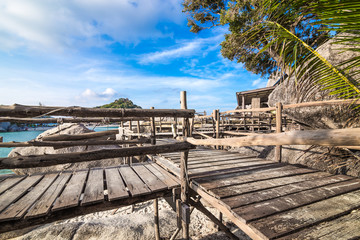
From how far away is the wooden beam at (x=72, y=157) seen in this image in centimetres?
166

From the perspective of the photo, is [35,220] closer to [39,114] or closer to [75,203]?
[75,203]

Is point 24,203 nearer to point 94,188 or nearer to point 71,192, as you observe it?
point 71,192

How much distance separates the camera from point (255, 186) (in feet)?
7.48

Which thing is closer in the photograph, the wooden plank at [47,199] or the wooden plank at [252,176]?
the wooden plank at [47,199]

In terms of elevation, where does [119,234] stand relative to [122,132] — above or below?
below

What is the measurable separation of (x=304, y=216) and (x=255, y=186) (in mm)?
692

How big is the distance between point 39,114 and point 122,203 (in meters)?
1.59

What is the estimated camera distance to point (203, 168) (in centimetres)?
314

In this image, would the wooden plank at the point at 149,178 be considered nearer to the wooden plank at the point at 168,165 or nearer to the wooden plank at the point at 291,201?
the wooden plank at the point at 168,165

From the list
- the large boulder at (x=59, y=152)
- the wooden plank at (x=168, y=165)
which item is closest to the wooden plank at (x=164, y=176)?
the wooden plank at (x=168, y=165)

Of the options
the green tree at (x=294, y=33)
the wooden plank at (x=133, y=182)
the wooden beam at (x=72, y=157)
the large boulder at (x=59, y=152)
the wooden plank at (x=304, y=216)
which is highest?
the green tree at (x=294, y=33)

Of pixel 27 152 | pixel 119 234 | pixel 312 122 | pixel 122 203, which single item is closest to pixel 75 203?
pixel 122 203

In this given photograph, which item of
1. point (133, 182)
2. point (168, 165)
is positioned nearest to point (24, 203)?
point (133, 182)

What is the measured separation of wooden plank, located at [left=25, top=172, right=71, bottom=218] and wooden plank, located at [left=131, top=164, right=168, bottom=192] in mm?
1257
